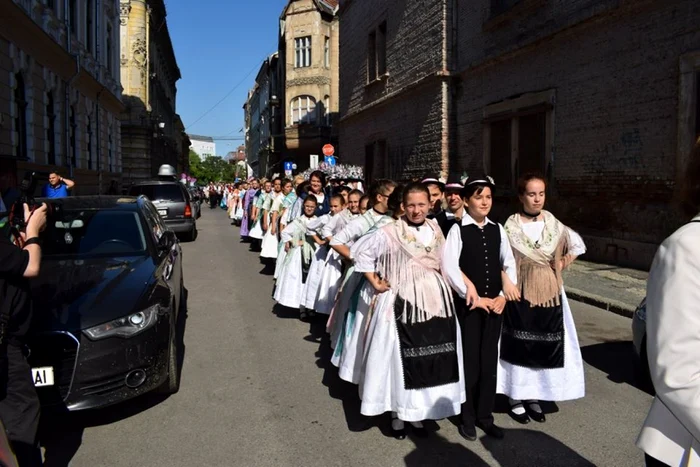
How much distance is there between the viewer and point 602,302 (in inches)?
325

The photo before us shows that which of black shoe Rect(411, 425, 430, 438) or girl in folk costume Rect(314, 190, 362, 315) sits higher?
girl in folk costume Rect(314, 190, 362, 315)

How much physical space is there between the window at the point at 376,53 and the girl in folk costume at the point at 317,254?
53.5 ft

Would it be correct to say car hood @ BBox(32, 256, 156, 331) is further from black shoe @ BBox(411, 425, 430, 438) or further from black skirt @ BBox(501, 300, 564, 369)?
black skirt @ BBox(501, 300, 564, 369)

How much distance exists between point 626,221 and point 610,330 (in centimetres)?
471

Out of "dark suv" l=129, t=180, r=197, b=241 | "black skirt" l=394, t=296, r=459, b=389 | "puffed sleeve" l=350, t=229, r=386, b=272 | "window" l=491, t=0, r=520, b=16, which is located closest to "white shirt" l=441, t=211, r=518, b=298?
"black skirt" l=394, t=296, r=459, b=389

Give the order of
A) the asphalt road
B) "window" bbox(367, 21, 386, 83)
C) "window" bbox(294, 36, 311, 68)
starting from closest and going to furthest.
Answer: the asphalt road
"window" bbox(367, 21, 386, 83)
"window" bbox(294, 36, 311, 68)

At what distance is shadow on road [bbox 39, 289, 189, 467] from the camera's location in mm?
3752

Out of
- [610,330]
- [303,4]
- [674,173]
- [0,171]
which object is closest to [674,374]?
[0,171]

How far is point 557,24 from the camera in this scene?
12.6 m

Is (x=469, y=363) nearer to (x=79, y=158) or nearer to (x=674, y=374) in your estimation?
(x=674, y=374)

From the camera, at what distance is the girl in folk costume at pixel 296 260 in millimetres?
7805

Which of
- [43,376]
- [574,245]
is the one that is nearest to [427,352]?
[574,245]

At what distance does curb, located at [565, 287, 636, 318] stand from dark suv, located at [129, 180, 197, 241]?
11.8 m

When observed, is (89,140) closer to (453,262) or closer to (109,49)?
(109,49)
